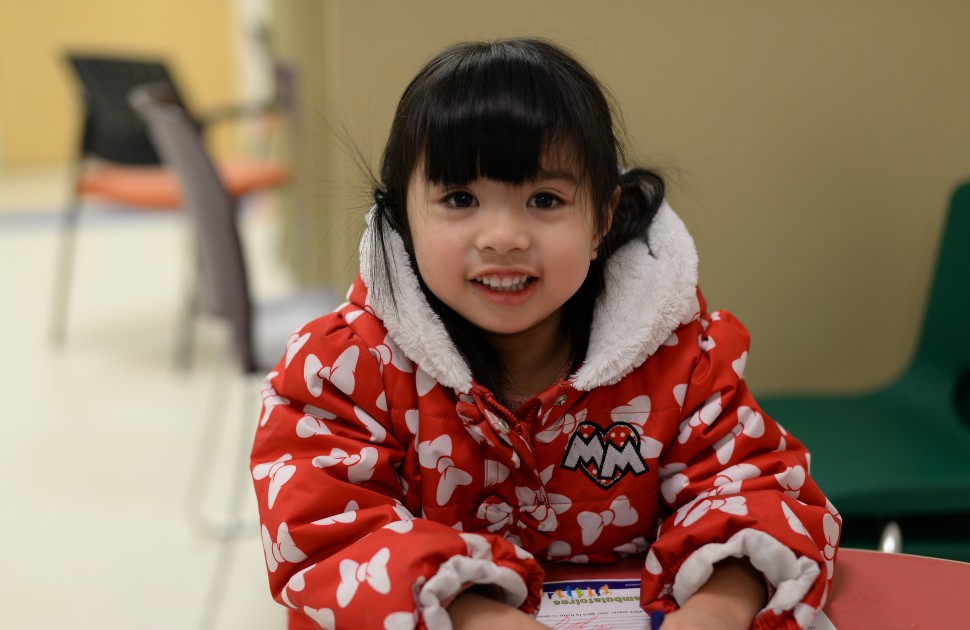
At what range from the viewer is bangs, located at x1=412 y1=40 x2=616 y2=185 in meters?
0.74

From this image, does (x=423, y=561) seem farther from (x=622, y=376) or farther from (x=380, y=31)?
(x=380, y=31)

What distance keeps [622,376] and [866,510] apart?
0.54 meters

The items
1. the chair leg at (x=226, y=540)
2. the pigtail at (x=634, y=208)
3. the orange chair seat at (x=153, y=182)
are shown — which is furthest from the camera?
the orange chair seat at (x=153, y=182)

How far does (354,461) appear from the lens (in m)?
0.76

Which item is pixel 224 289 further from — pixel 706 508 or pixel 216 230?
pixel 706 508

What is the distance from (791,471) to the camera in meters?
0.79

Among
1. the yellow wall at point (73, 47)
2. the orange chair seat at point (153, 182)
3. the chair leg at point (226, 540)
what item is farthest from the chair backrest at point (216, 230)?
the yellow wall at point (73, 47)

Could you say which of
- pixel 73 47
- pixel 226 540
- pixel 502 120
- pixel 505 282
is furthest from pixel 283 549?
pixel 73 47

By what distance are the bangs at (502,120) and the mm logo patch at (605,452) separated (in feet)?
0.74

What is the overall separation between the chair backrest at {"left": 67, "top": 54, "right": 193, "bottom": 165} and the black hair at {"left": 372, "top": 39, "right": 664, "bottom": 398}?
2.38 metres

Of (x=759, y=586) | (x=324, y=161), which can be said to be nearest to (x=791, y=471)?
(x=759, y=586)

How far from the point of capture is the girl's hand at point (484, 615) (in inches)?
27.0

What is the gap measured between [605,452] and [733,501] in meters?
0.12

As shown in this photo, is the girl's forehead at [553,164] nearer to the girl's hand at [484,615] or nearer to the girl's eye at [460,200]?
the girl's eye at [460,200]
